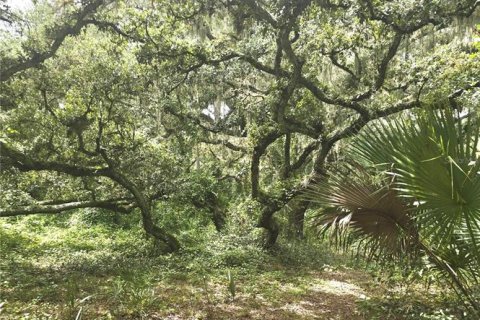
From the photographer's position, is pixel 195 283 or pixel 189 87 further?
pixel 189 87

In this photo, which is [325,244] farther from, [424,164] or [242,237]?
[424,164]

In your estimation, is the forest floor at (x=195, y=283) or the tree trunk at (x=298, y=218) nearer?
the forest floor at (x=195, y=283)

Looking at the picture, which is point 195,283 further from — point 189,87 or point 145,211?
point 189,87

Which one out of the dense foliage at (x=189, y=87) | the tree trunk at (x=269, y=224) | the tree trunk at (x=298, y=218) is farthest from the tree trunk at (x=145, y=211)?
the tree trunk at (x=298, y=218)

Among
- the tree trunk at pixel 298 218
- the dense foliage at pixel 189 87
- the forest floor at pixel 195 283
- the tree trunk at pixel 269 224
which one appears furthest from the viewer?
the tree trunk at pixel 298 218

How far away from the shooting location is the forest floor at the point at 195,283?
17.4ft

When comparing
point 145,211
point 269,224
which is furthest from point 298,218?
point 145,211

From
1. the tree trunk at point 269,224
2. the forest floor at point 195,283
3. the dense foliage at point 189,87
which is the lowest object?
the forest floor at point 195,283

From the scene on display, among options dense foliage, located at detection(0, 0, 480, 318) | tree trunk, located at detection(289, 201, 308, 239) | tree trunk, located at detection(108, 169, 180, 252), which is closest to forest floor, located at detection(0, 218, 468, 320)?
tree trunk, located at detection(108, 169, 180, 252)

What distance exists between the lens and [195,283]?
6828 millimetres

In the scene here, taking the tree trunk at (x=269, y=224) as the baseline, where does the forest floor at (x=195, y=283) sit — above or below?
below

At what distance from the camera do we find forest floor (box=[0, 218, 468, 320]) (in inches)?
209

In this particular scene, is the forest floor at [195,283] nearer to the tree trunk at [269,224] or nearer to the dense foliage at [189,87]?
the tree trunk at [269,224]

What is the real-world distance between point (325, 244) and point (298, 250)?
1.39 metres
